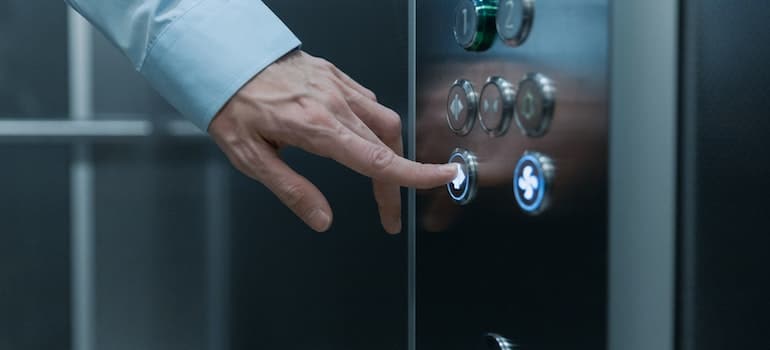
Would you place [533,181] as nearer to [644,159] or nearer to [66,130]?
[644,159]

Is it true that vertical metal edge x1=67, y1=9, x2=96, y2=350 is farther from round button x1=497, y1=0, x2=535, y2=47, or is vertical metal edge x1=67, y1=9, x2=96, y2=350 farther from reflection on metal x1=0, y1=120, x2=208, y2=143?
round button x1=497, y1=0, x2=535, y2=47

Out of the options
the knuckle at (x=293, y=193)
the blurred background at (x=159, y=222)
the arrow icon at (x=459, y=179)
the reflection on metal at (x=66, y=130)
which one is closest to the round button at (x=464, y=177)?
the arrow icon at (x=459, y=179)

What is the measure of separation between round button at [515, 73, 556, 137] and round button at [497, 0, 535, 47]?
0.02 meters

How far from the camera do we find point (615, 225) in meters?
0.34

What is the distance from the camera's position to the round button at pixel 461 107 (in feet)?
1.50

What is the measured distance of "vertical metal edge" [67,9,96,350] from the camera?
73cm

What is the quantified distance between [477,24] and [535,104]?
8 centimetres

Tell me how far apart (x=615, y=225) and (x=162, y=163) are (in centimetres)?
53

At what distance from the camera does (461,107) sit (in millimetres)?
474

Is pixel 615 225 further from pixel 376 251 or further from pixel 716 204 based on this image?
pixel 376 251

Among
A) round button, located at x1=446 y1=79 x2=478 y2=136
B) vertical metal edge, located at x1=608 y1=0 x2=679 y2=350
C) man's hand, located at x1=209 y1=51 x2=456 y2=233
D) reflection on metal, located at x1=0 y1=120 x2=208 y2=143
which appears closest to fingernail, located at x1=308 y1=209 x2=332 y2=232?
man's hand, located at x1=209 y1=51 x2=456 y2=233

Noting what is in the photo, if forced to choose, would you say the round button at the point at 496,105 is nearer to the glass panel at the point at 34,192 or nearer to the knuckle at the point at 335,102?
the knuckle at the point at 335,102

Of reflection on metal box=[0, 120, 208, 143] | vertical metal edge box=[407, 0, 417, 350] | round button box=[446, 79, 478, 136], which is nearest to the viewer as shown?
round button box=[446, 79, 478, 136]

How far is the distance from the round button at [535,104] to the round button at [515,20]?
1.0 inches
